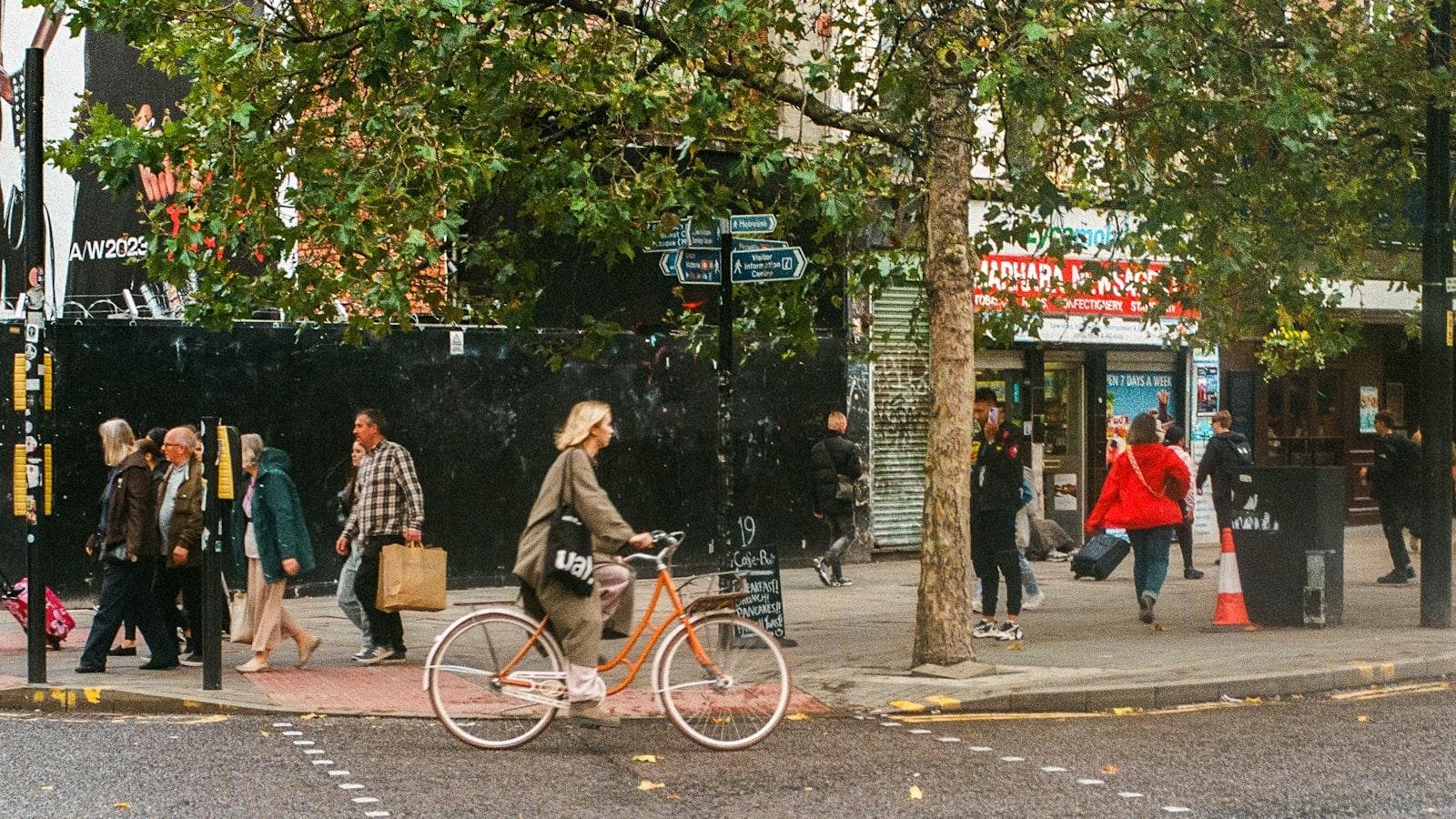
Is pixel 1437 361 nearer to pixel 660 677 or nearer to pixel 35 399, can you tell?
pixel 660 677

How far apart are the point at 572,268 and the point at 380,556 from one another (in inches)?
269

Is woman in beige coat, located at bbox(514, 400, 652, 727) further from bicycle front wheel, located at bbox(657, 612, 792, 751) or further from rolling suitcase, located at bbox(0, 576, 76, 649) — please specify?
rolling suitcase, located at bbox(0, 576, 76, 649)

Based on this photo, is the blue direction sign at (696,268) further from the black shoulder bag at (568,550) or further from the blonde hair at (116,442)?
the blonde hair at (116,442)

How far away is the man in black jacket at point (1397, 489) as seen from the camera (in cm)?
1772

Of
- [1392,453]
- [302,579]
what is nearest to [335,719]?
[302,579]

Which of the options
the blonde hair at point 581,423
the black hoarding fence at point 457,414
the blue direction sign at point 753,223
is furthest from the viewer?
the black hoarding fence at point 457,414

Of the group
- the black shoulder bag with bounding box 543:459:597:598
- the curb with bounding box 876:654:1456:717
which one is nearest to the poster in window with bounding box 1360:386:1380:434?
the curb with bounding box 876:654:1456:717

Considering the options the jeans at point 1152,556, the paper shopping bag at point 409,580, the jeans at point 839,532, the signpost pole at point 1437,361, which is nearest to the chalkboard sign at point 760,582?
the paper shopping bag at point 409,580

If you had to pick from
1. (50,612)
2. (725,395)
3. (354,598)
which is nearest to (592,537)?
(725,395)

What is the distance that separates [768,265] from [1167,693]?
12.3 ft

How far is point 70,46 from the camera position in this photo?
18.4 metres

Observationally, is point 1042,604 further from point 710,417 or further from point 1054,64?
point 1054,64

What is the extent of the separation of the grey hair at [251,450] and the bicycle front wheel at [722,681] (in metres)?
4.39

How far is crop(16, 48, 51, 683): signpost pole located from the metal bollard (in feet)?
29.7
